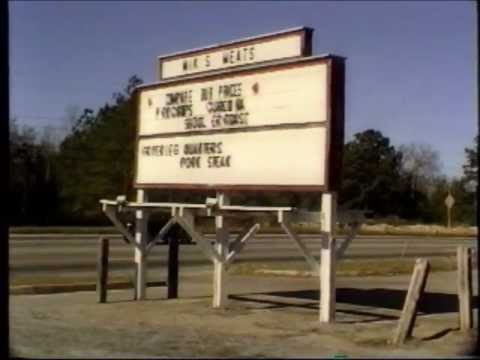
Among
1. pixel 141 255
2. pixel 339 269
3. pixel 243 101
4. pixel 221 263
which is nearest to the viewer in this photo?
pixel 243 101

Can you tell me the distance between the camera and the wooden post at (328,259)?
42.7 feet

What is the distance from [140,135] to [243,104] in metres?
3.40

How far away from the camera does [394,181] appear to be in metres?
94.5

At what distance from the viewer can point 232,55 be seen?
1509cm

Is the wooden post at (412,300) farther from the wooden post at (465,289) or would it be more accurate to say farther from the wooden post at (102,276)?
the wooden post at (102,276)

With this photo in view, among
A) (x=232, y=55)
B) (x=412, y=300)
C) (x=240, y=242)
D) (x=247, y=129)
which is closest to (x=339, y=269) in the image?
(x=240, y=242)

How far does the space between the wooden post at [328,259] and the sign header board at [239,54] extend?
2219 millimetres

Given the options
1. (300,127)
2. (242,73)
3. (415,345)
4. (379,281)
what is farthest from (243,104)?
(379,281)

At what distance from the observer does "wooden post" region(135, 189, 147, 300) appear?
16.7m

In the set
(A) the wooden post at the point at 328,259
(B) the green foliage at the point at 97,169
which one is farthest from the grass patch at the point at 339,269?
(B) the green foliage at the point at 97,169

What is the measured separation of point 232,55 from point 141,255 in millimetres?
4097

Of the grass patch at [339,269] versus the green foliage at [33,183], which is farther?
the green foliage at [33,183]

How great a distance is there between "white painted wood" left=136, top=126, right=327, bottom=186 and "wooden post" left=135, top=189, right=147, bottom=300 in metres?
0.69

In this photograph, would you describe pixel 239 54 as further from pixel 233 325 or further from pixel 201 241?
pixel 233 325
